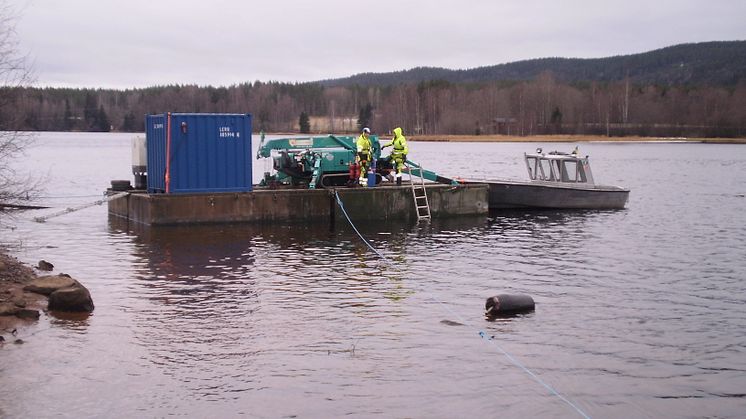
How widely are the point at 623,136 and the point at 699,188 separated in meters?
95.2

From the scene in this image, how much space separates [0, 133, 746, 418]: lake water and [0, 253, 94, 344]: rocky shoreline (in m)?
0.31

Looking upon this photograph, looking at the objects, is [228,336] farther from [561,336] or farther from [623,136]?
[623,136]

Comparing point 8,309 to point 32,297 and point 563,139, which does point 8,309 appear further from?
point 563,139

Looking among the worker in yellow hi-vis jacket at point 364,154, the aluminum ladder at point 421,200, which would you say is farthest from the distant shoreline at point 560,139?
the worker in yellow hi-vis jacket at point 364,154

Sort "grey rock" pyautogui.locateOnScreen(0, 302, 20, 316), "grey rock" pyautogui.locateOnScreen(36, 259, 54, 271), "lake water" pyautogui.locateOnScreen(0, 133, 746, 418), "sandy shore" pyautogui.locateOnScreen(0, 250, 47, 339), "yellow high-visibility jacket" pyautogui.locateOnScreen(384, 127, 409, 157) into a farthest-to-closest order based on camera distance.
→ 1. "yellow high-visibility jacket" pyautogui.locateOnScreen(384, 127, 409, 157)
2. "grey rock" pyautogui.locateOnScreen(36, 259, 54, 271)
3. "grey rock" pyautogui.locateOnScreen(0, 302, 20, 316)
4. "sandy shore" pyautogui.locateOnScreen(0, 250, 47, 339)
5. "lake water" pyautogui.locateOnScreen(0, 133, 746, 418)

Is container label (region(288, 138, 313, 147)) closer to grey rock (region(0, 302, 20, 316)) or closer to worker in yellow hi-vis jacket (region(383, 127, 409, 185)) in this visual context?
worker in yellow hi-vis jacket (region(383, 127, 409, 185))

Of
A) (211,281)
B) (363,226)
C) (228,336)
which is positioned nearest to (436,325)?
(228,336)

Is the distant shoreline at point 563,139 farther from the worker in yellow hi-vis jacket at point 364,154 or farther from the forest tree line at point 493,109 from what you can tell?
the worker in yellow hi-vis jacket at point 364,154

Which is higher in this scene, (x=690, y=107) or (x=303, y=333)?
(x=690, y=107)

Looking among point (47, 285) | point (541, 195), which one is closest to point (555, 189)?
point (541, 195)

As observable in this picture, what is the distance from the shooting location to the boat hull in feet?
99.3

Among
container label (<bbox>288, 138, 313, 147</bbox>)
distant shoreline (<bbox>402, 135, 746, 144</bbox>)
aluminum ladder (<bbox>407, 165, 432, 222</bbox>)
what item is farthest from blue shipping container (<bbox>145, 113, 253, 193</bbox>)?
distant shoreline (<bbox>402, 135, 746, 144</bbox>)

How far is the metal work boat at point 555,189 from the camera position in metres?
30.3

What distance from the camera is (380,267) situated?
18625 millimetres
